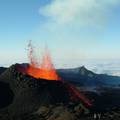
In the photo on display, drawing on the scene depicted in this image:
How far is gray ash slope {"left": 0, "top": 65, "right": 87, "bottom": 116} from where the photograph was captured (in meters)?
157

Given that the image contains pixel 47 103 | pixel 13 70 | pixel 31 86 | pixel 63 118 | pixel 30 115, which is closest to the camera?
pixel 63 118

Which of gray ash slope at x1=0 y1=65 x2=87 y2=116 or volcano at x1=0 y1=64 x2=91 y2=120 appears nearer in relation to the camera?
volcano at x1=0 y1=64 x2=91 y2=120

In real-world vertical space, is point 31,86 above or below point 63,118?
above

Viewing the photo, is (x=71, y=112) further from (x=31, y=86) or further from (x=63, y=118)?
(x=31, y=86)

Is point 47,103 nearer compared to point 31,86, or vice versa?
point 47,103

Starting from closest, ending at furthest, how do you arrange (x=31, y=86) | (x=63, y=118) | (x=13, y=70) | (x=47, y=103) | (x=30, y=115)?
1. (x=63, y=118)
2. (x=30, y=115)
3. (x=47, y=103)
4. (x=31, y=86)
5. (x=13, y=70)

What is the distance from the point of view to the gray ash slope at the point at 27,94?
514 feet

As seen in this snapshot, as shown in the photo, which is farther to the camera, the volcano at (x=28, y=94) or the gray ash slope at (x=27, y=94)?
the gray ash slope at (x=27, y=94)

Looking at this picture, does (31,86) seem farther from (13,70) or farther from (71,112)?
(71,112)

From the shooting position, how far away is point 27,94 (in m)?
166

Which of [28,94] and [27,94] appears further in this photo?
[27,94]

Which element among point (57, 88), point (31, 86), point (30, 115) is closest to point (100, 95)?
point (57, 88)

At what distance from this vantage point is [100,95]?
639 feet

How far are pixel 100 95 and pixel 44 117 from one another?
61.3 meters
